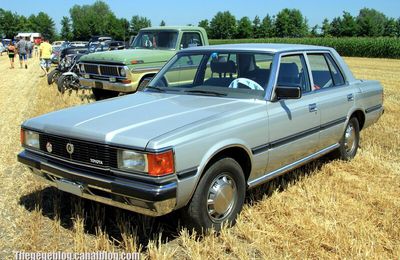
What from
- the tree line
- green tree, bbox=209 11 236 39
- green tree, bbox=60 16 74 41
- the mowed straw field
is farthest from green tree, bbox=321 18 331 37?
the mowed straw field

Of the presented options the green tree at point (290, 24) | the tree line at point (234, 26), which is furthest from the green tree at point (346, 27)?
the green tree at point (290, 24)

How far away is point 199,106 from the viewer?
4.29 meters

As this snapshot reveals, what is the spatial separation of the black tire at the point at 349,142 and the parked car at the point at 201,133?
147mm

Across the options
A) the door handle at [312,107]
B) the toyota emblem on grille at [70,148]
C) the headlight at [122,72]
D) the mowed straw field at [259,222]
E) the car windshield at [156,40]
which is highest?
the car windshield at [156,40]

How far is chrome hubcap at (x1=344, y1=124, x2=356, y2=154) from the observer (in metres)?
6.03

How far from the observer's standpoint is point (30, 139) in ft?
13.7

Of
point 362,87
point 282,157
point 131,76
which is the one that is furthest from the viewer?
point 131,76

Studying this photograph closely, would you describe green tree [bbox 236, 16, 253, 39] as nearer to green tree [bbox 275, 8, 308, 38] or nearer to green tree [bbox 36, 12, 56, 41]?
green tree [bbox 275, 8, 308, 38]

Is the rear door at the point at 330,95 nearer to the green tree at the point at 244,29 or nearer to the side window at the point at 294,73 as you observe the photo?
the side window at the point at 294,73

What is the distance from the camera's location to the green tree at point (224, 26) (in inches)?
4205

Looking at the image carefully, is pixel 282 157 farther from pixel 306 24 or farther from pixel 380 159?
pixel 306 24

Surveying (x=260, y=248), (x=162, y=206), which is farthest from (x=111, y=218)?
(x=260, y=248)

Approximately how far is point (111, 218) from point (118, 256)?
0.77 metres

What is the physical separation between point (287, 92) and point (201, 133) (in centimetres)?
115
